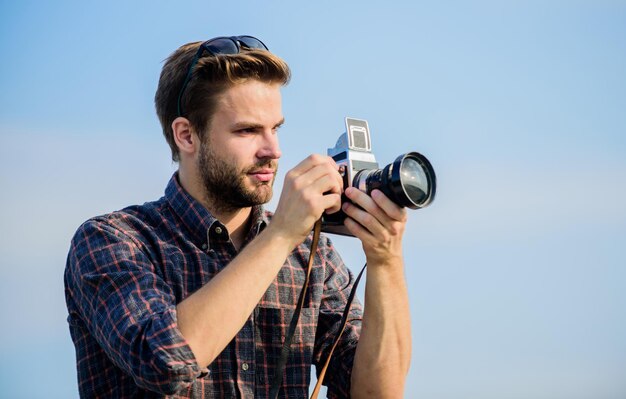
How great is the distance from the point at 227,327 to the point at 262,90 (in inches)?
54.1

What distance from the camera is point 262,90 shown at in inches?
146

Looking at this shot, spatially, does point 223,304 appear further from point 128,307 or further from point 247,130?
point 247,130

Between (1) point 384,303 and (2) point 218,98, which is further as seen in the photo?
(2) point 218,98

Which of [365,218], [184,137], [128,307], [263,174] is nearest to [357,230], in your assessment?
[365,218]

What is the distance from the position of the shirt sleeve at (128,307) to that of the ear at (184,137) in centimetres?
66

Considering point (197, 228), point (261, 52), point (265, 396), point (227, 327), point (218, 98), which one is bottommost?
point (265, 396)

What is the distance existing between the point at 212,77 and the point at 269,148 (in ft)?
1.58

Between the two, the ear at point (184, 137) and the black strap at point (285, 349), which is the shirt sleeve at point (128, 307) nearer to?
the black strap at point (285, 349)

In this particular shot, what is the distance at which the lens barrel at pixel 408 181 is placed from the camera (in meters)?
2.85

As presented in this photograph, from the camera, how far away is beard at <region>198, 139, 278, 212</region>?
349 centimetres

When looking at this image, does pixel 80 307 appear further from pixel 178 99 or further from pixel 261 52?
pixel 261 52

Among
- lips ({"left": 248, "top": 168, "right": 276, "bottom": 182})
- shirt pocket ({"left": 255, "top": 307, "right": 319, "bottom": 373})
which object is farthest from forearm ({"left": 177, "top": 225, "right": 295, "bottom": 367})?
lips ({"left": 248, "top": 168, "right": 276, "bottom": 182})

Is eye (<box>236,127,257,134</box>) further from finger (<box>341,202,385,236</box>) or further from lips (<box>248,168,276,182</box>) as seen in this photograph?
finger (<box>341,202,385,236</box>)

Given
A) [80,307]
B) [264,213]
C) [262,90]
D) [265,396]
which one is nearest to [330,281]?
[264,213]
